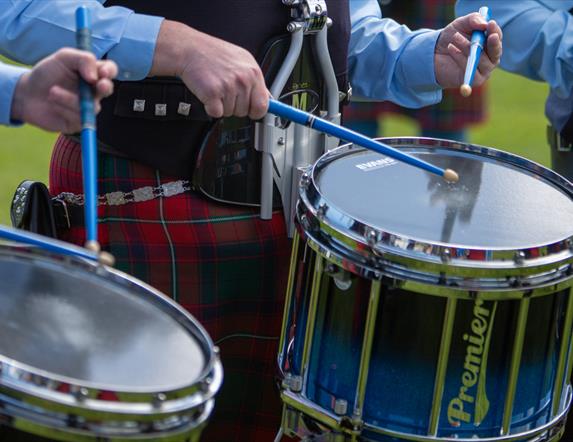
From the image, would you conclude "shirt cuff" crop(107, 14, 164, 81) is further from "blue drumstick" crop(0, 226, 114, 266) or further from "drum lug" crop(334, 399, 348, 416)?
"drum lug" crop(334, 399, 348, 416)

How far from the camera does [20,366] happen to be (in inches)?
61.5

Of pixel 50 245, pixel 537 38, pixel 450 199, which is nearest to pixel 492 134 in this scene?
pixel 537 38

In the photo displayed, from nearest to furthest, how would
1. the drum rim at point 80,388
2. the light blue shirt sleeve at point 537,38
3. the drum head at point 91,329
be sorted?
the drum rim at point 80,388 < the drum head at point 91,329 < the light blue shirt sleeve at point 537,38

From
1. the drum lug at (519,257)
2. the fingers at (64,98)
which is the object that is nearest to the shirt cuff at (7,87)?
the fingers at (64,98)

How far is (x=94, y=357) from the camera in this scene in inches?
66.5

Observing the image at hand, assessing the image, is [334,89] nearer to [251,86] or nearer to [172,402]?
[251,86]

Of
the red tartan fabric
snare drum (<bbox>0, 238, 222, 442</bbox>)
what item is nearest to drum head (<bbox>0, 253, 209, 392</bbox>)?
snare drum (<bbox>0, 238, 222, 442</bbox>)

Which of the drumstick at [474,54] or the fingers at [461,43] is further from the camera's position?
the fingers at [461,43]

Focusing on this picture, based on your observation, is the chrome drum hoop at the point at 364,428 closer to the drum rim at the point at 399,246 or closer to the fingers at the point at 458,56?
the drum rim at the point at 399,246

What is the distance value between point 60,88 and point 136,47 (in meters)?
0.37

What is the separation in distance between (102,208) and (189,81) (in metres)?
0.41

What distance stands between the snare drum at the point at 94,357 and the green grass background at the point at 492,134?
9.62ft

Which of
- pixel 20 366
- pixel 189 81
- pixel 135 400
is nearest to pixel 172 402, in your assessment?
pixel 135 400

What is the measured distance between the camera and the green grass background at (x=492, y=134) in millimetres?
5449
